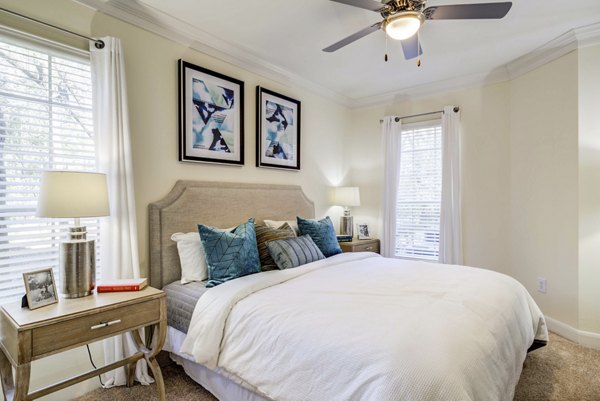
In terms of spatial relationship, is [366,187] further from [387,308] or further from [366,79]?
[387,308]

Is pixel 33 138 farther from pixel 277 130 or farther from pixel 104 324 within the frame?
pixel 277 130

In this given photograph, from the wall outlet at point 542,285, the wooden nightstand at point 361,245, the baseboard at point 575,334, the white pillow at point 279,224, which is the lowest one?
the baseboard at point 575,334

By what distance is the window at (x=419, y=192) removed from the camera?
3.93 metres

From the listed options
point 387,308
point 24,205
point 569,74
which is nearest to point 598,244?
point 569,74

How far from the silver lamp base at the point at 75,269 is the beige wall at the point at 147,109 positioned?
2.00 ft

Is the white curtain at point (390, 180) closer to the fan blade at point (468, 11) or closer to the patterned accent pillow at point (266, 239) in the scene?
the patterned accent pillow at point (266, 239)

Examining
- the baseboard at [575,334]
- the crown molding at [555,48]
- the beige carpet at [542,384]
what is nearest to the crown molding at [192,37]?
the crown molding at [555,48]

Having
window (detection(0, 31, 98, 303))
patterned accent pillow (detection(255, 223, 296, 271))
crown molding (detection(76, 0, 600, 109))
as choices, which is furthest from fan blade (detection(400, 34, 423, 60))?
window (detection(0, 31, 98, 303))

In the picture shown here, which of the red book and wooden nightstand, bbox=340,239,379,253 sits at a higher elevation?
the red book

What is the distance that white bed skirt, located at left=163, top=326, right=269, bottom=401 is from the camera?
68.0 inches

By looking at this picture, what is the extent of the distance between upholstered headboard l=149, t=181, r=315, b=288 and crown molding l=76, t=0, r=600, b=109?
120 cm

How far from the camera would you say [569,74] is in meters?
2.88

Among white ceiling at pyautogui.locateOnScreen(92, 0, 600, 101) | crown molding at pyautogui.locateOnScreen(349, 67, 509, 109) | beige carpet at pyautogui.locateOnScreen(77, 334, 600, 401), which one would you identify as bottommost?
beige carpet at pyautogui.locateOnScreen(77, 334, 600, 401)

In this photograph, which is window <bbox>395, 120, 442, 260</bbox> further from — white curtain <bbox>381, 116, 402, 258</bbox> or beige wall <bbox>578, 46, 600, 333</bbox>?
beige wall <bbox>578, 46, 600, 333</bbox>
